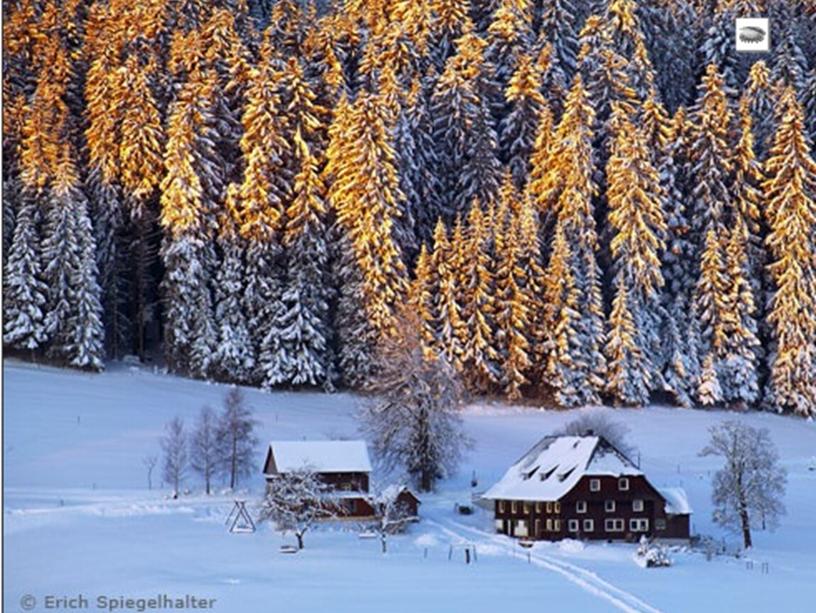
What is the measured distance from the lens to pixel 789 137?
3113 inches

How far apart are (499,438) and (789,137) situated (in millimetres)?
27154

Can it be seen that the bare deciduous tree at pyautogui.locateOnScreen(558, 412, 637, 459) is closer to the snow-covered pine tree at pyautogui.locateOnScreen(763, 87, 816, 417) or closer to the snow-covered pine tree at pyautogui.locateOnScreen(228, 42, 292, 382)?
the snow-covered pine tree at pyautogui.locateOnScreen(763, 87, 816, 417)

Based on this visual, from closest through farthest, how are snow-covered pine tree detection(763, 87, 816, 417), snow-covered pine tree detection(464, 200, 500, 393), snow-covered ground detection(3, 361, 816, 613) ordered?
snow-covered ground detection(3, 361, 816, 613)
snow-covered pine tree detection(464, 200, 500, 393)
snow-covered pine tree detection(763, 87, 816, 417)

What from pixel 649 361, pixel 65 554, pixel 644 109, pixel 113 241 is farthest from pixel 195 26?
pixel 65 554

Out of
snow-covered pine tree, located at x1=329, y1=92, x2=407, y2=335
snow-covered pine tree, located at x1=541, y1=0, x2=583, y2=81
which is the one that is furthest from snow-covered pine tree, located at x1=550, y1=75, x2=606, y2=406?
snow-covered pine tree, located at x1=329, y1=92, x2=407, y2=335

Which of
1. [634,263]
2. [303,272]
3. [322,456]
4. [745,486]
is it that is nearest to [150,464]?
[322,456]

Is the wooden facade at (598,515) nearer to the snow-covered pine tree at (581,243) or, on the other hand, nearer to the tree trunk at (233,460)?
the tree trunk at (233,460)

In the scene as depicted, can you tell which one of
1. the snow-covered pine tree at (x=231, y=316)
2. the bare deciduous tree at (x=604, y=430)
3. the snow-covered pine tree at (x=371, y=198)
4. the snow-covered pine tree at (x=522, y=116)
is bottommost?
the bare deciduous tree at (x=604, y=430)

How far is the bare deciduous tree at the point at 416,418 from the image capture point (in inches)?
2259

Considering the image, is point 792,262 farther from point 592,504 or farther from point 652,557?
point 652,557

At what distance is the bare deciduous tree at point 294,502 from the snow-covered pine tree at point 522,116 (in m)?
38.3

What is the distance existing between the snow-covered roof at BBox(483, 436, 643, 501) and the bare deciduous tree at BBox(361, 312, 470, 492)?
4071 mm

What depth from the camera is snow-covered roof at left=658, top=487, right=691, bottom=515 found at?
171ft

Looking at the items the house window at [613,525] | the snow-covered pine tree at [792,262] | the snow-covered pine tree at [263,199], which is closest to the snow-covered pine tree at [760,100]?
the snow-covered pine tree at [792,262]
